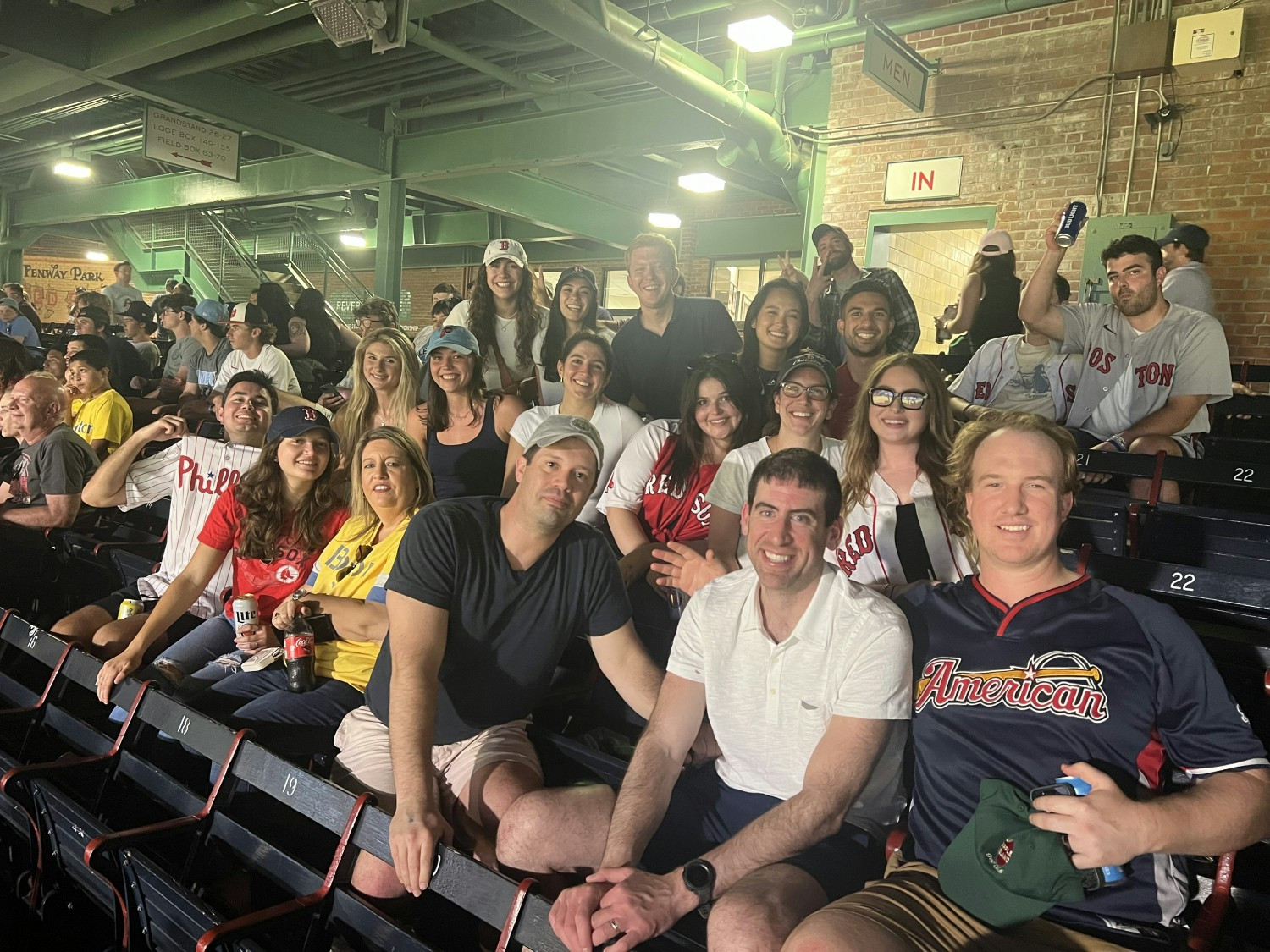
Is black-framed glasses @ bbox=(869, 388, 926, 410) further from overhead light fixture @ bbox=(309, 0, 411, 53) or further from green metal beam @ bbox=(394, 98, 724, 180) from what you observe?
green metal beam @ bbox=(394, 98, 724, 180)

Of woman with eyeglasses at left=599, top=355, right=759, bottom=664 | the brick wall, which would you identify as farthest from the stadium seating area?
the brick wall

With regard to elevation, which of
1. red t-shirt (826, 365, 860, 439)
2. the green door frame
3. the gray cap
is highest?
the green door frame

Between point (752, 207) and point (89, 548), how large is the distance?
36.9 feet

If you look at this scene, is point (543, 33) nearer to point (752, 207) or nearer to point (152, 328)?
point (152, 328)

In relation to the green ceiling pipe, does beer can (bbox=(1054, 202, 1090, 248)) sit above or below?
below

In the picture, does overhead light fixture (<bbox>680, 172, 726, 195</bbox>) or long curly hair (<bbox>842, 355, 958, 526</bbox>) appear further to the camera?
overhead light fixture (<bbox>680, 172, 726, 195</bbox>)

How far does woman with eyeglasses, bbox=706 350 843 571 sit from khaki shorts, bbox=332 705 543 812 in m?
0.86

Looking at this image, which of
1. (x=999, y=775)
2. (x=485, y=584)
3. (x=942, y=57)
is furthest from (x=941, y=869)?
(x=942, y=57)

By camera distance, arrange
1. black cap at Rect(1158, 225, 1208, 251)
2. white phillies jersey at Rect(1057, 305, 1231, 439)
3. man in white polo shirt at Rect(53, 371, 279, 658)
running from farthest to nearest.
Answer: black cap at Rect(1158, 225, 1208, 251), white phillies jersey at Rect(1057, 305, 1231, 439), man in white polo shirt at Rect(53, 371, 279, 658)

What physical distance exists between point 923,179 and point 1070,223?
408cm

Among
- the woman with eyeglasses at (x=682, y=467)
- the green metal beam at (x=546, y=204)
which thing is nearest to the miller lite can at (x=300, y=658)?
the woman with eyeglasses at (x=682, y=467)

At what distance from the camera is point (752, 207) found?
13.4 meters

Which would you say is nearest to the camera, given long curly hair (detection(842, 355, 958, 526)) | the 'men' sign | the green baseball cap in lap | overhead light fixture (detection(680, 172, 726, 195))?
the green baseball cap in lap

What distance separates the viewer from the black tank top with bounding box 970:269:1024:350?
15.8 feet
